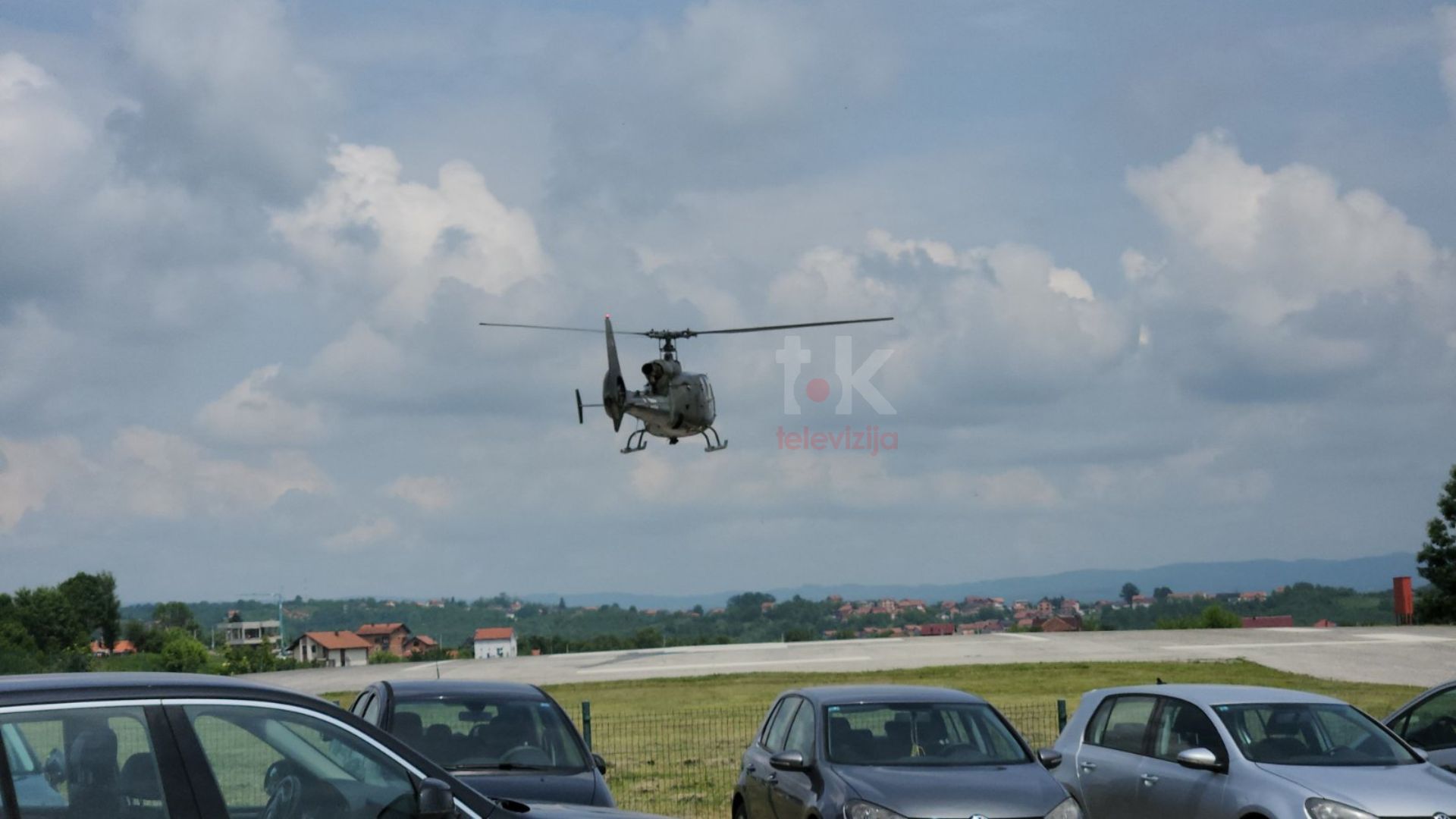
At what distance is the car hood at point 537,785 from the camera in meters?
11.0

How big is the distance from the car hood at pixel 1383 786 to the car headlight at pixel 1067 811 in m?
1.46

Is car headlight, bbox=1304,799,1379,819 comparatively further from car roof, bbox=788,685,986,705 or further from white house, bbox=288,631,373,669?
white house, bbox=288,631,373,669

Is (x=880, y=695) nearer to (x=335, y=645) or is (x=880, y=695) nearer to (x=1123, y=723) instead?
(x=1123, y=723)

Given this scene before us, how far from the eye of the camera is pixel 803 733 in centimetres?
1205

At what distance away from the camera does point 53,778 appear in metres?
5.36

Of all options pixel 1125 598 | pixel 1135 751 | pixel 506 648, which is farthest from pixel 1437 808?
pixel 1125 598

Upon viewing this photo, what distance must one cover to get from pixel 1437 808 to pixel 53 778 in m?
8.59

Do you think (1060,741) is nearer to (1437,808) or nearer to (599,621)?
(1437,808)

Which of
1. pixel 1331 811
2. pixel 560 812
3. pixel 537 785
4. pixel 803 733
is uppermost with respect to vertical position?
pixel 560 812

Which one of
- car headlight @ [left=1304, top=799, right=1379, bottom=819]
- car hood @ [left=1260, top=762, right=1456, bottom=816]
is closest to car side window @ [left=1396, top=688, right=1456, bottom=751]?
car hood @ [left=1260, top=762, right=1456, bottom=816]

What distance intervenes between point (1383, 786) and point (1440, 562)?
69311mm

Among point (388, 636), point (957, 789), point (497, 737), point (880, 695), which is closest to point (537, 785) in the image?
point (497, 737)

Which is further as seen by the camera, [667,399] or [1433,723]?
[667,399]

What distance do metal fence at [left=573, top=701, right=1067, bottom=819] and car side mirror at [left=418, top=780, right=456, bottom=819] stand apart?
1034 cm
